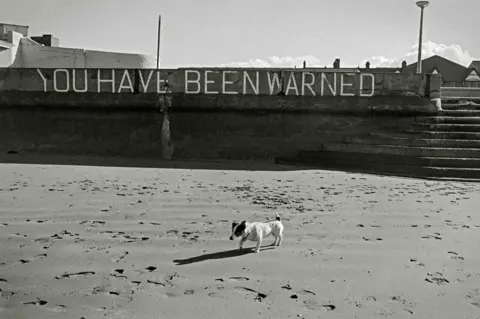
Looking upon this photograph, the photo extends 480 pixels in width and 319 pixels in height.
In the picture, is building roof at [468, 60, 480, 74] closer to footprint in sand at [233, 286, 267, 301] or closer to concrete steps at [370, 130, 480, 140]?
concrete steps at [370, 130, 480, 140]

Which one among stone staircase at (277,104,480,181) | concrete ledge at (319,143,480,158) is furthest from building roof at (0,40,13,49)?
concrete ledge at (319,143,480,158)

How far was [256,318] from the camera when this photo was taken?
3074 millimetres

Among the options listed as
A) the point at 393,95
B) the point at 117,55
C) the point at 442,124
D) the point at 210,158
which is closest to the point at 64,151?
the point at 210,158

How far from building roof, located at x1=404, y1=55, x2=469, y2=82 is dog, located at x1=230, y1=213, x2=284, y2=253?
52.9 m

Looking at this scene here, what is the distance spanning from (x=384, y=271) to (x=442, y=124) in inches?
347

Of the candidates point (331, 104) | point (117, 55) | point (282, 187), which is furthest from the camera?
point (117, 55)

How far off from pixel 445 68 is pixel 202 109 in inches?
1944

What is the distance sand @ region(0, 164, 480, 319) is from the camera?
3.27 meters

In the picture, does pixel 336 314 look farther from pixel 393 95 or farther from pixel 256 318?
pixel 393 95

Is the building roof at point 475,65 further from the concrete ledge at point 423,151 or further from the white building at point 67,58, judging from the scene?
the concrete ledge at point 423,151

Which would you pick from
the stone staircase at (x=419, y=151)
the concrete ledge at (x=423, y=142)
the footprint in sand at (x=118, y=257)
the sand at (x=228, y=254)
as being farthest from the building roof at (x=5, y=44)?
the footprint in sand at (x=118, y=257)

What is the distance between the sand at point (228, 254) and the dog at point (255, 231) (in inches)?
5.3

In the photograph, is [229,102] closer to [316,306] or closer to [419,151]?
[419,151]

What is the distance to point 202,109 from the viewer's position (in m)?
12.8
